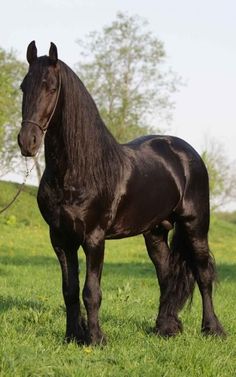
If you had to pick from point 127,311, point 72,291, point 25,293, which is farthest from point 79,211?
point 25,293

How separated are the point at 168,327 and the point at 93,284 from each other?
153 cm

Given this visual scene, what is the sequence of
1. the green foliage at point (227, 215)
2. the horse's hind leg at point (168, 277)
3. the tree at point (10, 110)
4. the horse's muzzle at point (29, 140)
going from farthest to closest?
the green foliage at point (227, 215)
the tree at point (10, 110)
the horse's hind leg at point (168, 277)
the horse's muzzle at point (29, 140)

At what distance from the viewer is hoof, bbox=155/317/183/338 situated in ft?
22.2

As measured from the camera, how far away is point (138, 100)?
3947 cm

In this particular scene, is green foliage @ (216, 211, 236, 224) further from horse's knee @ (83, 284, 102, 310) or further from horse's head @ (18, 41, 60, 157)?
horse's head @ (18, 41, 60, 157)

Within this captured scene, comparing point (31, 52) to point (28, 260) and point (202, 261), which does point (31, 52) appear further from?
point (28, 260)

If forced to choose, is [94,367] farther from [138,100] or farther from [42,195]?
[138,100]

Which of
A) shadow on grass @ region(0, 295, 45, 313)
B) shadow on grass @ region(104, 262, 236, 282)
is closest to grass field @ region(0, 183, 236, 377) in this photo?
shadow on grass @ region(0, 295, 45, 313)

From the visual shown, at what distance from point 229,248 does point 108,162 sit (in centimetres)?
2212

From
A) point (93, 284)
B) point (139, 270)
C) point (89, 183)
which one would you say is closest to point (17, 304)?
point (93, 284)

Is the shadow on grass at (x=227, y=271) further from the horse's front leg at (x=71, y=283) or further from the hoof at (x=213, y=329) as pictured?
the horse's front leg at (x=71, y=283)

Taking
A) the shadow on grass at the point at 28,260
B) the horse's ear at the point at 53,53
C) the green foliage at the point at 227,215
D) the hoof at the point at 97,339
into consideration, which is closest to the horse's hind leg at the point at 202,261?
the hoof at the point at 97,339

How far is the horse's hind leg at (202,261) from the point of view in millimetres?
7090

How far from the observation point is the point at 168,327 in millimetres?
6852
